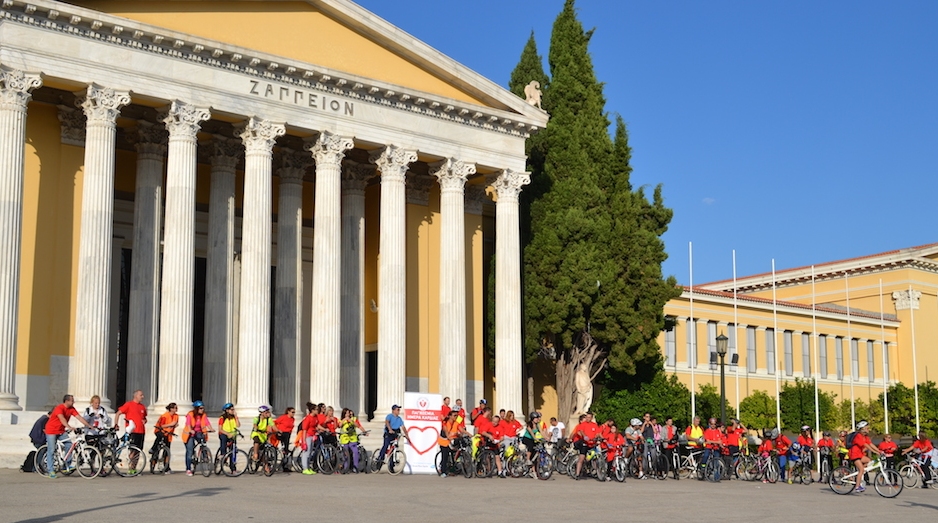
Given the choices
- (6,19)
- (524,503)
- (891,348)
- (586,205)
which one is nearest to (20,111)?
(6,19)

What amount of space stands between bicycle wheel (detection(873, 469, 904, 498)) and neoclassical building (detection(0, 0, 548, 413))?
1284 centimetres

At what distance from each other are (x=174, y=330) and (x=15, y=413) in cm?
412

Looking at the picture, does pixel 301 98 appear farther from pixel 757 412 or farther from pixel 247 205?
pixel 757 412

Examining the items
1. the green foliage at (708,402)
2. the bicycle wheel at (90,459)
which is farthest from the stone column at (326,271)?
the green foliage at (708,402)

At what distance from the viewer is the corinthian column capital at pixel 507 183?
34.6 metres

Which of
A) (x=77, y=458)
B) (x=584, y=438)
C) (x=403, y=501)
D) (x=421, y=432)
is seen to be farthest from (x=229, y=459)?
(x=584, y=438)

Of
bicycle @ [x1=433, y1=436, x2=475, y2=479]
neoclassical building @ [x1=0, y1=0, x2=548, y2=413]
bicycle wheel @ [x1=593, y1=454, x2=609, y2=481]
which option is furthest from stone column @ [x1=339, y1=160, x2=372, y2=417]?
bicycle wheel @ [x1=593, y1=454, x2=609, y2=481]

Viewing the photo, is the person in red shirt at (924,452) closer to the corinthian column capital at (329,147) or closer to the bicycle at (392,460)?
the bicycle at (392,460)

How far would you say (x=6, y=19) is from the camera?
25.2 meters

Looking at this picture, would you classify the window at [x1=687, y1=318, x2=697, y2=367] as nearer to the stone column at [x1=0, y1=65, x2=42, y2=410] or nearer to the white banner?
the white banner

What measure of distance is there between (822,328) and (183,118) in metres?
36.8

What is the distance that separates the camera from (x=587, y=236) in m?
36.4

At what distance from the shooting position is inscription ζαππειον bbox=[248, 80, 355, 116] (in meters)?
29.4

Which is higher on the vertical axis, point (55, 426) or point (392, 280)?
point (392, 280)
